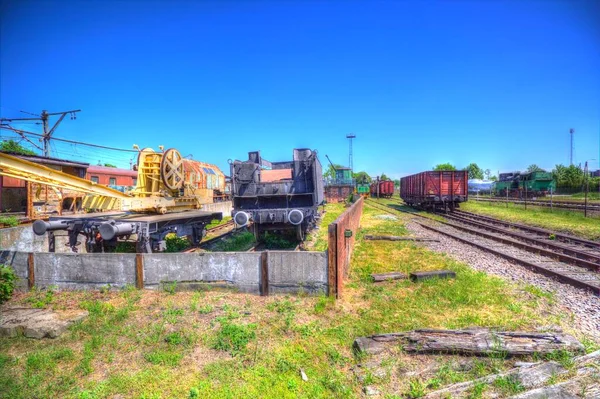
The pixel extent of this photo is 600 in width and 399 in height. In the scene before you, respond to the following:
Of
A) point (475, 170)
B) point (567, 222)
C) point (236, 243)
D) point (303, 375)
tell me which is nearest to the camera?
point (303, 375)

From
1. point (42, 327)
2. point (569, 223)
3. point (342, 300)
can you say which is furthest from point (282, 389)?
point (569, 223)

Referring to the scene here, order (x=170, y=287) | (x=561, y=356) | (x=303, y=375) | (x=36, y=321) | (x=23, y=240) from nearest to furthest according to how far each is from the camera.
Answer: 1. (x=303, y=375)
2. (x=561, y=356)
3. (x=36, y=321)
4. (x=170, y=287)
5. (x=23, y=240)

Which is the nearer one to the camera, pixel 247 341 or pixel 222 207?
pixel 247 341

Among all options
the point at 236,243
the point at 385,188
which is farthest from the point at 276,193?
the point at 385,188

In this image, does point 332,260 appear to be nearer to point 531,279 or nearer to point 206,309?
point 206,309

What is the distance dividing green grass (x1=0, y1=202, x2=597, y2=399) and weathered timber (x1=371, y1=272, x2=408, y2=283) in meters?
0.19

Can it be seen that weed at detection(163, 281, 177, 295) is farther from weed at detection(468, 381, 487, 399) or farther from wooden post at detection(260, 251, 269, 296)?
weed at detection(468, 381, 487, 399)

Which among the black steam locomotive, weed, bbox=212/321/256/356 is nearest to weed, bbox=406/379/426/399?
weed, bbox=212/321/256/356

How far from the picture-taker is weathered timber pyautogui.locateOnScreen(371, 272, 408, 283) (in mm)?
5966

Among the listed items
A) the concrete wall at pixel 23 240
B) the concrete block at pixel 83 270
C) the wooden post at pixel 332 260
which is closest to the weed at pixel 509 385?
the wooden post at pixel 332 260

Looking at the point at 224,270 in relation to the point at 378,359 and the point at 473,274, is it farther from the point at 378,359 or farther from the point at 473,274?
the point at 473,274

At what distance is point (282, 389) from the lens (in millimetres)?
2891

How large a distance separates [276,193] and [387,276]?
428 cm

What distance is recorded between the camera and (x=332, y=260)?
15.8 ft
